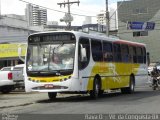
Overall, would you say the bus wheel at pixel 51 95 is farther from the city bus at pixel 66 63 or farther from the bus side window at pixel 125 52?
the bus side window at pixel 125 52

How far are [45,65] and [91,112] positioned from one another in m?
5.29

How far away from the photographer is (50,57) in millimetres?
20609

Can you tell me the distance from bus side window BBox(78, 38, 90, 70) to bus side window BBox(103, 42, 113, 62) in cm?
227

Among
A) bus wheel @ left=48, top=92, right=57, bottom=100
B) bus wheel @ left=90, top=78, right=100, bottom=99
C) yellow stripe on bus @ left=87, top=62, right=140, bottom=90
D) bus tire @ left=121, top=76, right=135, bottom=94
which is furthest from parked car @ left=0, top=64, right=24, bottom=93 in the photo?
bus wheel @ left=90, top=78, right=100, bottom=99

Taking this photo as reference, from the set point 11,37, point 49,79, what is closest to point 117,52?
point 49,79

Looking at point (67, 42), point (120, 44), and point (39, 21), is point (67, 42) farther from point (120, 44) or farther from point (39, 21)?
point (39, 21)

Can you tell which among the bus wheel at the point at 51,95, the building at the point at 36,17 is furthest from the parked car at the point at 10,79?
the building at the point at 36,17

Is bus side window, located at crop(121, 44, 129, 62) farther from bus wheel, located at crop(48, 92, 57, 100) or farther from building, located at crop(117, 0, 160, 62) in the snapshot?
building, located at crop(117, 0, 160, 62)

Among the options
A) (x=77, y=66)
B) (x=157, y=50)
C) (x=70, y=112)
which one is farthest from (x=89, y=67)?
(x=157, y=50)

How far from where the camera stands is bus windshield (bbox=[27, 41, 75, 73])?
2039 centimetres

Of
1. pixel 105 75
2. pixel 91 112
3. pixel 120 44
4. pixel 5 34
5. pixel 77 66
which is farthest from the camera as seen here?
pixel 5 34

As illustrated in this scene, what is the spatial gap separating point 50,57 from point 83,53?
150 cm

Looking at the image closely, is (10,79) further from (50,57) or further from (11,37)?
(11,37)

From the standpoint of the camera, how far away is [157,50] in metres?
84.9
